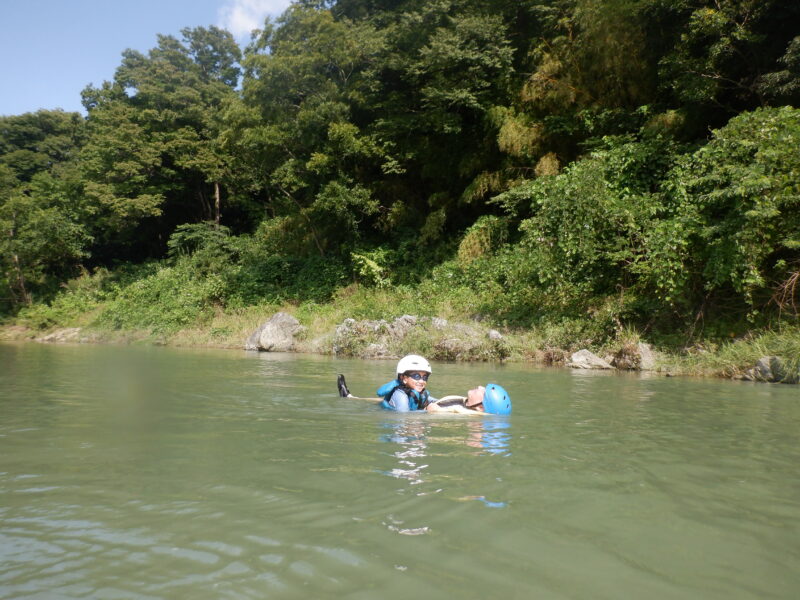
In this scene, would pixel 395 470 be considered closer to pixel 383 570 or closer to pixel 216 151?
pixel 383 570

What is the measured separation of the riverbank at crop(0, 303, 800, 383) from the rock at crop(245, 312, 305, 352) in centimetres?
7

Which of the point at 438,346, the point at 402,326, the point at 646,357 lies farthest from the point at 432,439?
the point at 402,326

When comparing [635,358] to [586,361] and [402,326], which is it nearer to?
[586,361]

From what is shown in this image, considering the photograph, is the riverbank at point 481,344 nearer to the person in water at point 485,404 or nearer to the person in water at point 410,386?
the person in water at point 485,404

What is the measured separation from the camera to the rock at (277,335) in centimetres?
1914

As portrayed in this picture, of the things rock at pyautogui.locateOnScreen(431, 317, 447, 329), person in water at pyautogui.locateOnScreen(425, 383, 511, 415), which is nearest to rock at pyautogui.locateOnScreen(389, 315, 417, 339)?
rock at pyautogui.locateOnScreen(431, 317, 447, 329)

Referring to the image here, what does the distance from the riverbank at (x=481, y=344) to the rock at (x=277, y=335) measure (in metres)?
0.07

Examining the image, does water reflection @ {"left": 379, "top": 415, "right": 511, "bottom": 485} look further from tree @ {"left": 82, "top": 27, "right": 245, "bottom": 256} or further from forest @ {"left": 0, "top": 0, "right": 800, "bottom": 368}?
tree @ {"left": 82, "top": 27, "right": 245, "bottom": 256}

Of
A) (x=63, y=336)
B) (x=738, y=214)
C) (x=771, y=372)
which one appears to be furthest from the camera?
(x=63, y=336)

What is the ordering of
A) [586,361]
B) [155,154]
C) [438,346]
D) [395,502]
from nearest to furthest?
[395,502]
[586,361]
[438,346]
[155,154]

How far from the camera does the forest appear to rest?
12.8m

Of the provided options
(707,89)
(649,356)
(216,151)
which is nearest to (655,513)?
(649,356)

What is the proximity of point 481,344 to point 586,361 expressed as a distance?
2.69 meters

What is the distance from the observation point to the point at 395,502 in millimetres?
3631
